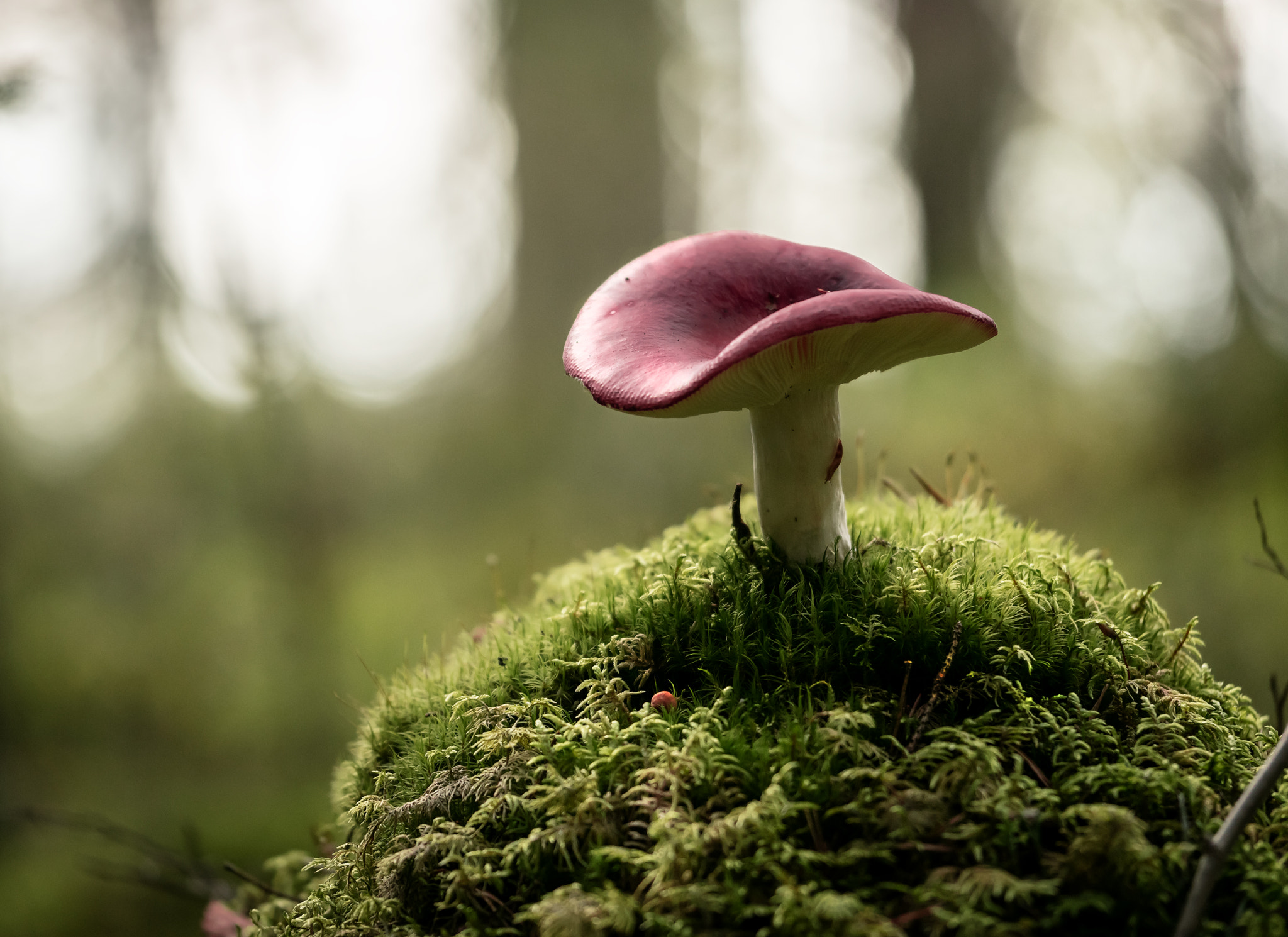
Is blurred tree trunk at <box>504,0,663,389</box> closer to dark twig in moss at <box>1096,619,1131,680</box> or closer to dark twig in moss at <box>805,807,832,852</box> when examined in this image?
dark twig in moss at <box>1096,619,1131,680</box>

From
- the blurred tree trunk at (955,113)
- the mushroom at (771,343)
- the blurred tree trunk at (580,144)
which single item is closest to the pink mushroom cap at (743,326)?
the mushroom at (771,343)

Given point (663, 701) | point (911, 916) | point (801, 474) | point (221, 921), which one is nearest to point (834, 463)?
point (801, 474)

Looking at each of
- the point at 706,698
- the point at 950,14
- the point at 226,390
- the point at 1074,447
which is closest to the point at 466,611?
the point at 226,390

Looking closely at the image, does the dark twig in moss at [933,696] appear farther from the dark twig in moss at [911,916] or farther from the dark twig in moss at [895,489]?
the dark twig in moss at [895,489]

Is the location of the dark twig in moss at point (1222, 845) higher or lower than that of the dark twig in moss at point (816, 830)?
lower

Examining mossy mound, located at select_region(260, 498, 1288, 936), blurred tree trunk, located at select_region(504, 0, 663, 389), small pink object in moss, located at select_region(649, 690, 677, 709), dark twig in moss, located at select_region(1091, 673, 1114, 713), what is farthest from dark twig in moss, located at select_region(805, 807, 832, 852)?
blurred tree trunk, located at select_region(504, 0, 663, 389)

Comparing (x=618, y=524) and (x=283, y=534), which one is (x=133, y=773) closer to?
(x=283, y=534)

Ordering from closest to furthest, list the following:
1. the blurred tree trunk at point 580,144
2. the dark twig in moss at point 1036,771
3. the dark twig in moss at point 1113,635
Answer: the dark twig in moss at point 1036,771 < the dark twig in moss at point 1113,635 < the blurred tree trunk at point 580,144
